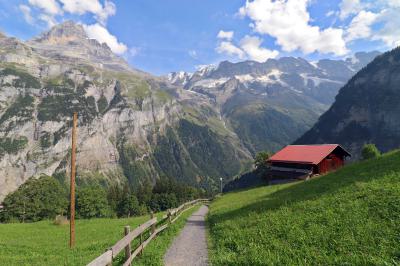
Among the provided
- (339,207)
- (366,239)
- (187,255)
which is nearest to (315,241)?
(366,239)

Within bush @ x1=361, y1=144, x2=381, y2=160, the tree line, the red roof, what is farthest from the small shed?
the tree line

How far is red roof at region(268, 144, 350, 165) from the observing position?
7501 cm

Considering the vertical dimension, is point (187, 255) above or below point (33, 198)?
below

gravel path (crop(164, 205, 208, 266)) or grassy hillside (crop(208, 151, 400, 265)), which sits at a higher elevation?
grassy hillside (crop(208, 151, 400, 265))

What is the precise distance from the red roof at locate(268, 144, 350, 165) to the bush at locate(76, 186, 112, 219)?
6520cm

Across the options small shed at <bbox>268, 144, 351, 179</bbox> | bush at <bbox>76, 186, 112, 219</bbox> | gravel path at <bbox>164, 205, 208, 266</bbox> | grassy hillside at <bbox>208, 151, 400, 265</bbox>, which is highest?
small shed at <bbox>268, 144, 351, 179</bbox>

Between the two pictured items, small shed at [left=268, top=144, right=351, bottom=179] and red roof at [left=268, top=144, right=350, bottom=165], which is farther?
red roof at [left=268, top=144, right=350, bottom=165]

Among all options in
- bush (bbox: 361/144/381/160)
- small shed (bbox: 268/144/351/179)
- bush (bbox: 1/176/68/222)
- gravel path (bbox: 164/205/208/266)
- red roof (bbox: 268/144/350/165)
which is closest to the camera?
gravel path (bbox: 164/205/208/266)

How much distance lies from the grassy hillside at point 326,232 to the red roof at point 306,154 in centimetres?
5005

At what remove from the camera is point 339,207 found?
69.3 feet

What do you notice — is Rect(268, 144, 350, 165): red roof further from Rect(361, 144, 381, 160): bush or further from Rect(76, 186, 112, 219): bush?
Rect(76, 186, 112, 219): bush

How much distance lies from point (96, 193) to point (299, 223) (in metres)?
107

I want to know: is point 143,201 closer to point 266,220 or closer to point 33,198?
point 33,198

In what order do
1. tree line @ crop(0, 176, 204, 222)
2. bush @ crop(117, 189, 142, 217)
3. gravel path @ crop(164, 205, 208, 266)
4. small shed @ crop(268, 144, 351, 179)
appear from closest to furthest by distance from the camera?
gravel path @ crop(164, 205, 208, 266) → small shed @ crop(268, 144, 351, 179) → tree line @ crop(0, 176, 204, 222) → bush @ crop(117, 189, 142, 217)
